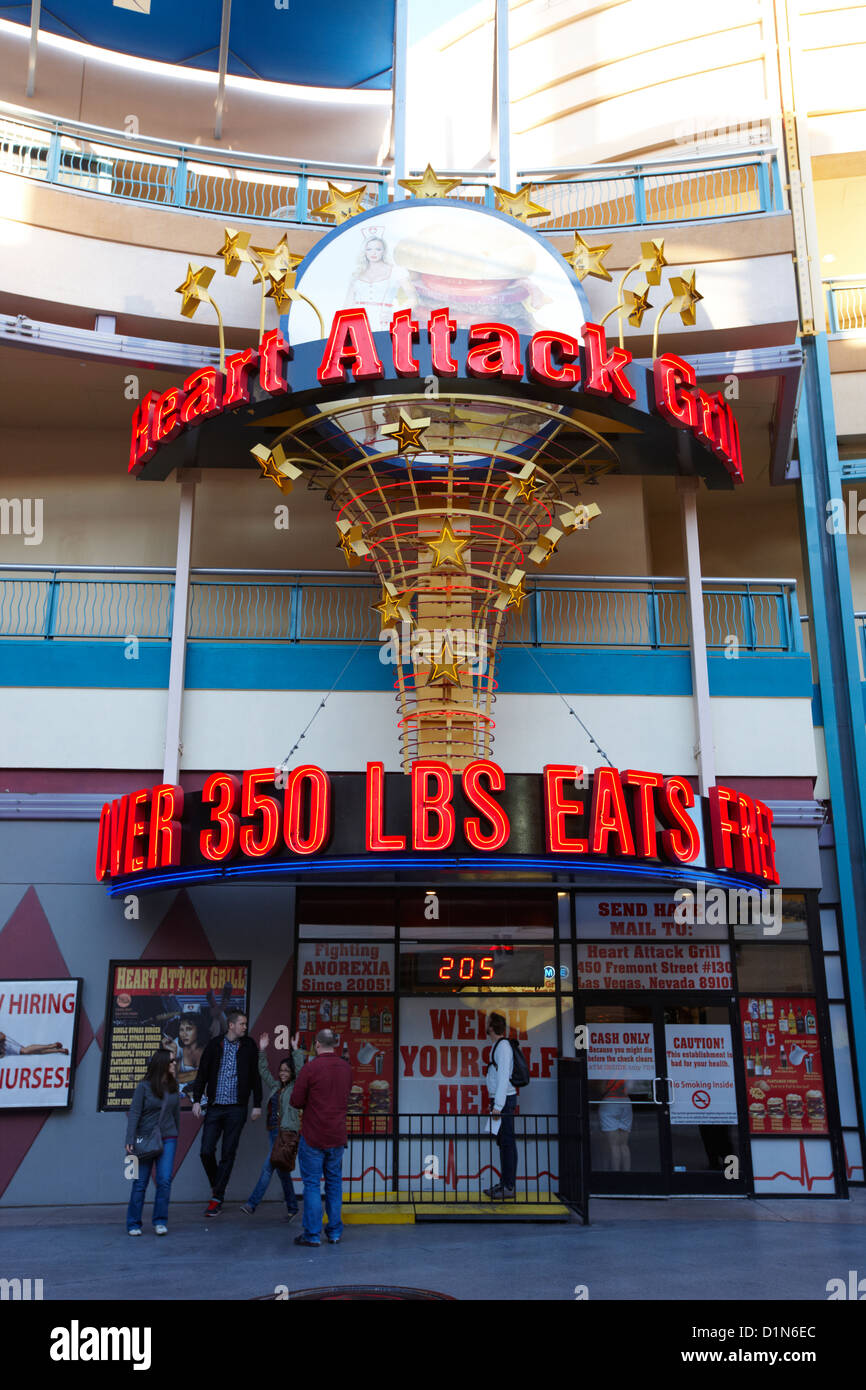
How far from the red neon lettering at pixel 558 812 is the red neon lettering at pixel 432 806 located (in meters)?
1.08

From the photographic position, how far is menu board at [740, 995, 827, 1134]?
1472cm

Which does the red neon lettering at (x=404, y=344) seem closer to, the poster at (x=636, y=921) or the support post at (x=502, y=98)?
the support post at (x=502, y=98)

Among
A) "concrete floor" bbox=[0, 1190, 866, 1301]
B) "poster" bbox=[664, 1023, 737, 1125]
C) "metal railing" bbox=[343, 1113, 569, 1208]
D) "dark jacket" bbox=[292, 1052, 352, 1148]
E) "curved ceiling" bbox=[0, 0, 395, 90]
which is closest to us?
"concrete floor" bbox=[0, 1190, 866, 1301]

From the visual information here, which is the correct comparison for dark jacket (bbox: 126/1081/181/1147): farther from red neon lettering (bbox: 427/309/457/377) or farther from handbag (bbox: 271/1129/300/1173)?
red neon lettering (bbox: 427/309/457/377)

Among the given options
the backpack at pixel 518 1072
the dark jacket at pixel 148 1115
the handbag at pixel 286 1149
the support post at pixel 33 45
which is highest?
the support post at pixel 33 45

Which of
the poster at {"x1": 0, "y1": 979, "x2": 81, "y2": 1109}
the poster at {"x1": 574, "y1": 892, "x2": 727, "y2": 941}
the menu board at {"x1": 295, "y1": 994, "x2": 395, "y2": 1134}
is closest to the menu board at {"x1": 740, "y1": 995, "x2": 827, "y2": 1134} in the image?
the poster at {"x1": 574, "y1": 892, "x2": 727, "y2": 941}

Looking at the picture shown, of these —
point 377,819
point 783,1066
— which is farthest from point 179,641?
point 783,1066

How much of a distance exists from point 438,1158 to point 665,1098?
3.01 metres

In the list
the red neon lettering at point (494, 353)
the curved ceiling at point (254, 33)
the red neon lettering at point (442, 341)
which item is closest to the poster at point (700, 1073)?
the red neon lettering at point (494, 353)

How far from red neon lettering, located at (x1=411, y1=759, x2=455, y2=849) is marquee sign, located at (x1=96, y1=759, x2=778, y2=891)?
0.04 ft

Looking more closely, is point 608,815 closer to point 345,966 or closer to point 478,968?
point 478,968

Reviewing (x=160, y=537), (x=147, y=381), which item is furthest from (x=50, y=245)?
(x=160, y=537)

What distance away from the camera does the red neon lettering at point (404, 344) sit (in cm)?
1274
